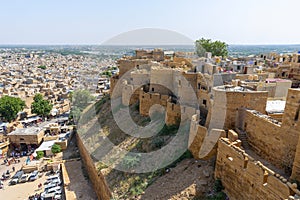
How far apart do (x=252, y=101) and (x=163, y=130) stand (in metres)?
6.53

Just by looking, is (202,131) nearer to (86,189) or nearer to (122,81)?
(86,189)

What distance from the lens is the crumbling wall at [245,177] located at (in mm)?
7402

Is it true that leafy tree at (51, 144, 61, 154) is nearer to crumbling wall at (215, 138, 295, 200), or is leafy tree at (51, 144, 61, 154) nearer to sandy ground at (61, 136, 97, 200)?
sandy ground at (61, 136, 97, 200)

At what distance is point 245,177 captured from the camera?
867 cm

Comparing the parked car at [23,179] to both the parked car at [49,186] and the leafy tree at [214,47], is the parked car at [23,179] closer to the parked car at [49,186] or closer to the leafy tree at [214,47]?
→ the parked car at [49,186]

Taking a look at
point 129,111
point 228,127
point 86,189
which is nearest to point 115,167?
point 86,189

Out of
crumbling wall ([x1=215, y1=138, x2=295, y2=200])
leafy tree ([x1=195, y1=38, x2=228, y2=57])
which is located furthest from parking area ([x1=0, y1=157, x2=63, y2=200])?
leafy tree ([x1=195, y1=38, x2=228, y2=57])

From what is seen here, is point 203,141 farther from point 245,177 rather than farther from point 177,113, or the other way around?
point 177,113

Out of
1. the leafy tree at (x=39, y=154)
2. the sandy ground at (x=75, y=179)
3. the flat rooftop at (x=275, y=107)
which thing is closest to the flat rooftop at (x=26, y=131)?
the leafy tree at (x=39, y=154)

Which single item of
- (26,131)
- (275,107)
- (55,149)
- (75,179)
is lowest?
(75,179)

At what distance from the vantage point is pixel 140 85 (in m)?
21.2

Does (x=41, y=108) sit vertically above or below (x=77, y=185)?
above

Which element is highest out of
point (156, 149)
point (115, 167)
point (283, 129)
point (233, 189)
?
point (283, 129)

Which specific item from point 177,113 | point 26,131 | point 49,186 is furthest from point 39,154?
point 177,113
